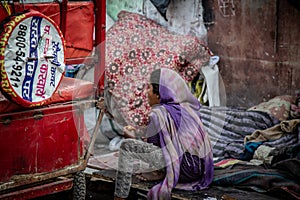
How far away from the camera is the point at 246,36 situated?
25.6ft

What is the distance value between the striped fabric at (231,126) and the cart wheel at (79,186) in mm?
2383

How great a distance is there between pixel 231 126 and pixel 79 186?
9.86 feet

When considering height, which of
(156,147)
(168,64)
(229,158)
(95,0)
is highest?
(95,0)

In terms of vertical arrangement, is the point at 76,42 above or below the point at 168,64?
above

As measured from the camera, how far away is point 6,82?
3.64 m

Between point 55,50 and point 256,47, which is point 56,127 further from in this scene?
point 256,47

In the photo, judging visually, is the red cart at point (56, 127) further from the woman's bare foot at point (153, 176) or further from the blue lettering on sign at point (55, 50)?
the woman's bare foot at point (153, 176)

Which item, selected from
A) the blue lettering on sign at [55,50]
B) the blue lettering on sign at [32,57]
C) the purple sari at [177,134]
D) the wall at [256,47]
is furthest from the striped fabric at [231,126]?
the blue lettering on sign at [32,57]

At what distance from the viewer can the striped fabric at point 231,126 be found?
6777 mm

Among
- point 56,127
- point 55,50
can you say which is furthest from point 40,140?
point 55,50

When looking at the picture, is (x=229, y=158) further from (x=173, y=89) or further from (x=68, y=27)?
(x=68, y=27)

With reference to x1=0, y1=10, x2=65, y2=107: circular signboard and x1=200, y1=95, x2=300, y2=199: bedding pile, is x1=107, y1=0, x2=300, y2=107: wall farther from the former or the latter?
x1=0, y1=10, x2=65, y2=107: circular signboard

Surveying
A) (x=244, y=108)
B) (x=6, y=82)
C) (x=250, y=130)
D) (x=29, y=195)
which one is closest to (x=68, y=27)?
(x=6, y=82)

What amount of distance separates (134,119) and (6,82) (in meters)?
4.09
